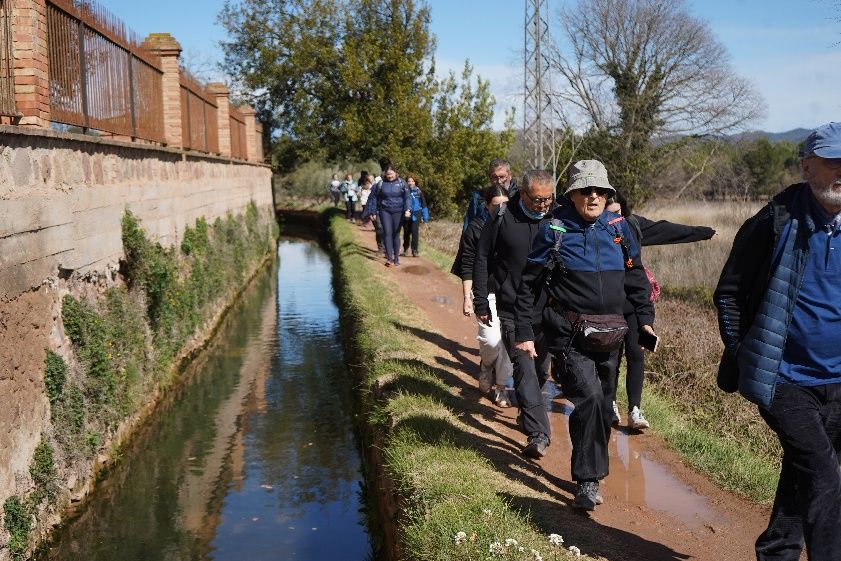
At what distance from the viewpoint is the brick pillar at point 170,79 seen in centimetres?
1290

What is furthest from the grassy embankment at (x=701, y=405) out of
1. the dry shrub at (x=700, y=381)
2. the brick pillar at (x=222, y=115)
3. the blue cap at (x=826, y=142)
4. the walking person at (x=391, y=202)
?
the brick pillar at (x=222, y=115)

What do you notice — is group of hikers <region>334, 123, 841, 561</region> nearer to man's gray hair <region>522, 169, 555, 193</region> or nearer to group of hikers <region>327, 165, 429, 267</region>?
man's gray hair <region>522, 169, 555, 193</region>

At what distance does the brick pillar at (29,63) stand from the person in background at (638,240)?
420 centimetres

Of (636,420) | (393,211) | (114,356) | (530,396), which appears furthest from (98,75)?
(393,211)

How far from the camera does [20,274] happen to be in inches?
226

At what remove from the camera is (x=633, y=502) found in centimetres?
516

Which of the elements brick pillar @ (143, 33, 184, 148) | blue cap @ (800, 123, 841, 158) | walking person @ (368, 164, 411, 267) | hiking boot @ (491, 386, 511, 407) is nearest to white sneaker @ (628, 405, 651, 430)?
hiking boot @ (491, 386, 511, 407)

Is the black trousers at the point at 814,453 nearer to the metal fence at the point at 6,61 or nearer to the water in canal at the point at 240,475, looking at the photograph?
the water in canal at the point at 240,475

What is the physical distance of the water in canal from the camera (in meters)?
6.21

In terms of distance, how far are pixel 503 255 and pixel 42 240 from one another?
332 cm

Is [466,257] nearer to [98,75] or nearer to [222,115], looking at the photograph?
[98,75]

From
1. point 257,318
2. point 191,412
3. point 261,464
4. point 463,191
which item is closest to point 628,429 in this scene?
point 261,464

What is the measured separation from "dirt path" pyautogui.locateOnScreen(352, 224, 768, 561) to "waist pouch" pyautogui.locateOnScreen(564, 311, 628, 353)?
0.94m

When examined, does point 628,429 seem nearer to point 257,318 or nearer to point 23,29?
point 23,29
